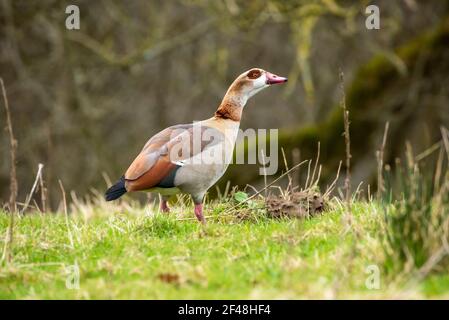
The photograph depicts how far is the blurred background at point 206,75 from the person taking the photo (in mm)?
11586

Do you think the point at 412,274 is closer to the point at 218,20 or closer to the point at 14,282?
the point at 14,282

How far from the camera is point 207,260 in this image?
5.57 metres

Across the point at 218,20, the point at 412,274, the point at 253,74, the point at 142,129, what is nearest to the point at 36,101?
the point at 142,129

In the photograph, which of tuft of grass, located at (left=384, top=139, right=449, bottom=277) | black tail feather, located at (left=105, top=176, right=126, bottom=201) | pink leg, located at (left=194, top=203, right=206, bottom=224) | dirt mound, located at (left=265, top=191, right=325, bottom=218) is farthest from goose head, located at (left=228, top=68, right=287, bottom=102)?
tuft of grass, located at (left=384, top=139, right=449, bottom=277)

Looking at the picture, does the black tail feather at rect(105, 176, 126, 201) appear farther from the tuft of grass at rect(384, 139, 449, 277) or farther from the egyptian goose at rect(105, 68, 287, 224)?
the tuft of grass at rect(384, 139, 449, 277)

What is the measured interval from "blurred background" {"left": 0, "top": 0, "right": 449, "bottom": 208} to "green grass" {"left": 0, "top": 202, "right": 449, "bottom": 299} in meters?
2.11

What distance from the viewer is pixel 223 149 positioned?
6934 millimetres

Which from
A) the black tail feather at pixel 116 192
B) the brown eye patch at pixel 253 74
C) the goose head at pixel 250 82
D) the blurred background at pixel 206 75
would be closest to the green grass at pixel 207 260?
the black tail feather at pixel 116 192

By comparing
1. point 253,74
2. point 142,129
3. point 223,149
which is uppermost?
point 253,74

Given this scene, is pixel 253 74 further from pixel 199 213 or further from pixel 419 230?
pixel 419 230

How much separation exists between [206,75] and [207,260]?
29.8 ft

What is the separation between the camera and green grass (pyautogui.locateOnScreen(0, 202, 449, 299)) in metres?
5.00

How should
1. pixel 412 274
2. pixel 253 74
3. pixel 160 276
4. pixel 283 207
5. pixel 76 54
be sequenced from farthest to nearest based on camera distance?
pixel 76 54, pixel 253 74, pixel 283 207, pixel 160 276, pixel 412 274
